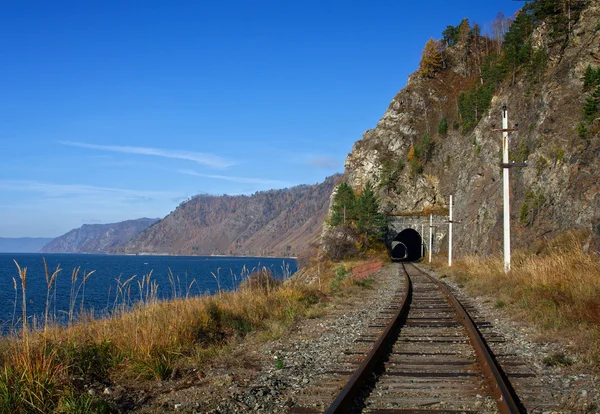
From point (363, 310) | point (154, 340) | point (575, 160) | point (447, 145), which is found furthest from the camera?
point (447, 145)

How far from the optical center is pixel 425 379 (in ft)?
19.0

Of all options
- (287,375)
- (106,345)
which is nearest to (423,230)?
(287,375)

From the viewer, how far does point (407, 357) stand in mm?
7004

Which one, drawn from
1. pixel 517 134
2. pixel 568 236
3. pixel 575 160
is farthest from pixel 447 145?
pixel 568 236

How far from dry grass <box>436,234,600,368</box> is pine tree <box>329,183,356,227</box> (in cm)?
4822

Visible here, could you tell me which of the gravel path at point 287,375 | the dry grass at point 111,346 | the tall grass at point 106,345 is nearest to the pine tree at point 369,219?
the dry grass at point 111,346

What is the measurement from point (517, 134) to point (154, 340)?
36.4m

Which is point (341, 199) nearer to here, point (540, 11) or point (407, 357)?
point (540, 11)

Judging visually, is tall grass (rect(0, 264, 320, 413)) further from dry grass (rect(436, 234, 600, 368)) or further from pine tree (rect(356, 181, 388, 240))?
pine tree (rect(356, 181, 388, 240))

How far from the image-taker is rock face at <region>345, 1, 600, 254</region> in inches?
957

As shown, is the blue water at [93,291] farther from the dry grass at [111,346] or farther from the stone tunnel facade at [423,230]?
the stone tunnel facade at [423,230]

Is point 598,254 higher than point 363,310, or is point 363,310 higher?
point 598,254

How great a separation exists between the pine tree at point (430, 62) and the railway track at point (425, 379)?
92.5m

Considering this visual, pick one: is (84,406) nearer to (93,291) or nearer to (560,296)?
(560,296)
